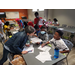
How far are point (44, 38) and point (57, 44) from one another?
0.75 m

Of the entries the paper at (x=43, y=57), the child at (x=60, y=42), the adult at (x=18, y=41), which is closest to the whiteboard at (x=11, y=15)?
the adult at (x=18, y=41)

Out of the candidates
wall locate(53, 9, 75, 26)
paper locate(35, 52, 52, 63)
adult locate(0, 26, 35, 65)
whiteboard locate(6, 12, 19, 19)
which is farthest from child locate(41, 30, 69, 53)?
whiteboard locate(6, 12, 19, 19)

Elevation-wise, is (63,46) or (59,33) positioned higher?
(59,33)

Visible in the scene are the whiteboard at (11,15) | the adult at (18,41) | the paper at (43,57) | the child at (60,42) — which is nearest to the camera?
the paper at (43,57)

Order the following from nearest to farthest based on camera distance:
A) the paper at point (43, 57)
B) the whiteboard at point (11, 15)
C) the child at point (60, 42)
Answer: the paper at point (43, 57)
the child at point (60, 42)
the whiteboard at point (11, 15)

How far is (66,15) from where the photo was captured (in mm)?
5949

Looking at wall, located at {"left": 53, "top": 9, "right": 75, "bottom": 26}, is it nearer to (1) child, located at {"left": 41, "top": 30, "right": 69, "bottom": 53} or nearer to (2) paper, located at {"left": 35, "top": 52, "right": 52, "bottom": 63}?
(1) child, located at {"left": 41, "top": 30, "right": 69, "bottom": 53}

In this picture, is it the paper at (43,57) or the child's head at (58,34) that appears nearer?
the paper at (43,57)

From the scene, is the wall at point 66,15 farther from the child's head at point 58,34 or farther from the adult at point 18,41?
the adult at point 18,41

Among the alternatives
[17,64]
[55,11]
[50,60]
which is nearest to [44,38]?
[50,60]

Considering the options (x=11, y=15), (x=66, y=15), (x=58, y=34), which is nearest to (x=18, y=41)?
(x=58, y=34)

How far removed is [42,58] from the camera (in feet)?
4.28

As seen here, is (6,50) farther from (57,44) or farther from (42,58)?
(57,44)

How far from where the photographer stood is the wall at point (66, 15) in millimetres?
5426
